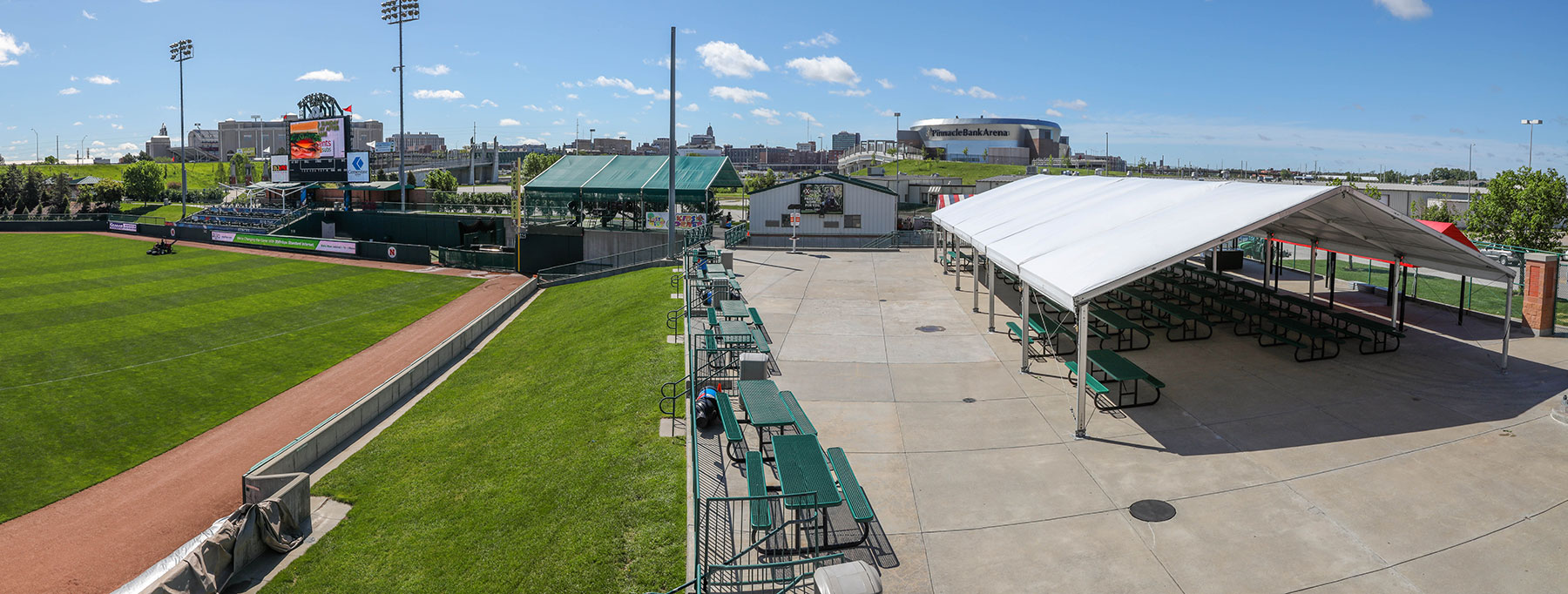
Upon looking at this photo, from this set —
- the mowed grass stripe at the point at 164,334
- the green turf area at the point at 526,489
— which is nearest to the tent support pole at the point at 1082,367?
the green turf area at the point at 526,489

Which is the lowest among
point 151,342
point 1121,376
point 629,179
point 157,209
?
point 151,342

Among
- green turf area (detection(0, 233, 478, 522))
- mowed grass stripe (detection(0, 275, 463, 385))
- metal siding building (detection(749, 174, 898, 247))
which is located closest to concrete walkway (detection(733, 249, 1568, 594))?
green turf area (detection(0, 233, 478, 522))

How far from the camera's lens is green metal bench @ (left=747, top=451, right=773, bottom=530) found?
8.95 metres

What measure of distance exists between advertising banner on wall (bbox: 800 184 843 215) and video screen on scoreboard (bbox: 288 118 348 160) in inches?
1629

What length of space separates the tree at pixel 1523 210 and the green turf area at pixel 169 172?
459 ft

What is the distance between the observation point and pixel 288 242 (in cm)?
5497

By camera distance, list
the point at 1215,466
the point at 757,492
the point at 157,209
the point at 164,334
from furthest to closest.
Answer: the point at 157,209 < the point at 164,334 < the point at 1215,466 < the point at 757,492

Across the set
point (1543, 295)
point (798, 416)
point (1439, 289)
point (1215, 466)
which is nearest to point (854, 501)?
point (798, 416)

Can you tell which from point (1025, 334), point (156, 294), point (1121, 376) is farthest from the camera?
point (156, 294)

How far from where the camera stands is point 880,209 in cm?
4472

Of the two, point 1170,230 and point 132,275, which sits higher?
point 1170,230

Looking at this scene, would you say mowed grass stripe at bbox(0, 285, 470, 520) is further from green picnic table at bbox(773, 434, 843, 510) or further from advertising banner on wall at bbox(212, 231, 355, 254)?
advertising banner on wall at bbox(212, 231, 355, 254)

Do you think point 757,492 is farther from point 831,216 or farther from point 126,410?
point 831,216

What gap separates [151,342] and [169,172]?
127 meters
